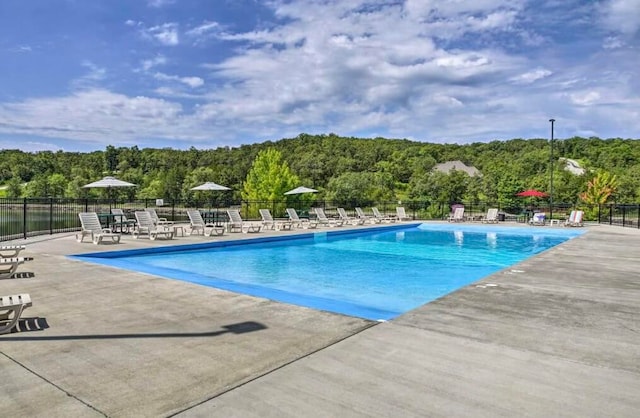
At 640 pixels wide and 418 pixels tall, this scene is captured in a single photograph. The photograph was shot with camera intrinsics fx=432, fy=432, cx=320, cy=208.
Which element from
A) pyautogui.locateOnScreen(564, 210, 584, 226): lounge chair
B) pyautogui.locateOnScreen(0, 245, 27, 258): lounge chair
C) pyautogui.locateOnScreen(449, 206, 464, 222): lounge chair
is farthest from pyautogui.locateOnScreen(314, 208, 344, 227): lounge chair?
pyautogui.locateOnScreen(0, 245, 27, 258): lounge chair

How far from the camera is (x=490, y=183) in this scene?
41844mm

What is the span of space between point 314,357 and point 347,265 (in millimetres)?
7686

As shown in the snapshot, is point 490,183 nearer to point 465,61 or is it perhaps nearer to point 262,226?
point 465,61

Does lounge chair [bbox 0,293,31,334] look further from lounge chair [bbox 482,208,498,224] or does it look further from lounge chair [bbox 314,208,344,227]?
lounge chair [bbox 482,208,498,224]

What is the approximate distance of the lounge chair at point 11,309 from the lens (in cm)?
385

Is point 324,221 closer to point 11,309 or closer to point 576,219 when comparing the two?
point 576,219

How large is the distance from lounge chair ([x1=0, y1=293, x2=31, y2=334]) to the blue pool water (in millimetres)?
3335

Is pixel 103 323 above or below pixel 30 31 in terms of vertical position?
below

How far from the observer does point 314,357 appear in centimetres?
321

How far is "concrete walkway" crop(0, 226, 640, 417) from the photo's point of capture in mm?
2484

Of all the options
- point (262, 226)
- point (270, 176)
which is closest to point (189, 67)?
point (270, 176)

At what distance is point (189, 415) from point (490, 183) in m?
43.2

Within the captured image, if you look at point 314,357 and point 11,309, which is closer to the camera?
point 314,357

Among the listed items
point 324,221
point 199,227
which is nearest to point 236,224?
point 199,227
